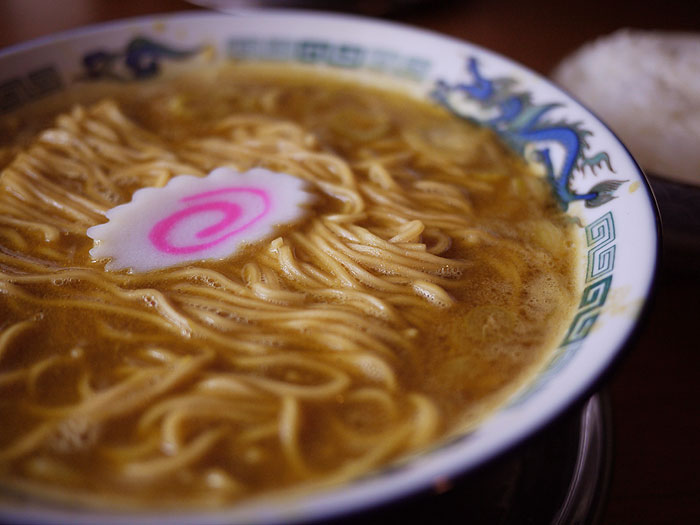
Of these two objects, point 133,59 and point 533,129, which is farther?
point 133,59

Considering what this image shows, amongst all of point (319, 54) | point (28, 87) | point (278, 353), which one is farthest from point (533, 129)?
point (28, 87)

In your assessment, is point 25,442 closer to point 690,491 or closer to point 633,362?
point 690,491

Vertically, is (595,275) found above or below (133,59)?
below

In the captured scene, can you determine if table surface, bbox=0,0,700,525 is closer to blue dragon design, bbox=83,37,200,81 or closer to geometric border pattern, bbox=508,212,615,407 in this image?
geometric border pattern, bbox=508,212,615,407

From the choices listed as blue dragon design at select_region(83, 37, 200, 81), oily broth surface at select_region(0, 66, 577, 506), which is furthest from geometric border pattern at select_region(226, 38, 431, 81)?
oily broth surface at select_region(0, 66, 577, 506)

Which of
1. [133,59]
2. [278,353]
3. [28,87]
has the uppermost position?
[133,59]

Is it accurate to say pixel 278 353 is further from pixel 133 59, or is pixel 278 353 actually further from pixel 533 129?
pixel 133 59
